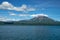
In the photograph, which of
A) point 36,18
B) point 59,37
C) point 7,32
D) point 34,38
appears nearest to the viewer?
point 36,18

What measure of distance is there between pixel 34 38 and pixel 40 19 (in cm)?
227

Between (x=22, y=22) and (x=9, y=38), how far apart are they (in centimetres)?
238

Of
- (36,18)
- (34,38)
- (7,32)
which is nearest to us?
(36,18)

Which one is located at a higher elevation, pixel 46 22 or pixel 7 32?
pixel 46 22

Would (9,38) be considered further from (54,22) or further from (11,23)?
(54,22)

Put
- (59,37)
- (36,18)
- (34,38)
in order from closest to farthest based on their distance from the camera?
1. (36,18)
2. (34,38)
3. (59,37)

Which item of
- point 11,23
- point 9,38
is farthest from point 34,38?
point 11,23

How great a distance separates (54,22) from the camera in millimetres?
8492

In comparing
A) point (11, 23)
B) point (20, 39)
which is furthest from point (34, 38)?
point (11, 23)

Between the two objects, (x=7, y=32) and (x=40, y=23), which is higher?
(x=40, y=23)

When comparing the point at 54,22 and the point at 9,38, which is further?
the point at 9,38

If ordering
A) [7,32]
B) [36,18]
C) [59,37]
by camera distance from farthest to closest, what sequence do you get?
[7,32] → [59,37] → [36,18]

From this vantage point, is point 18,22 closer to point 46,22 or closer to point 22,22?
point 22,22

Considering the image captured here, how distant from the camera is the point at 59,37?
432 inches
